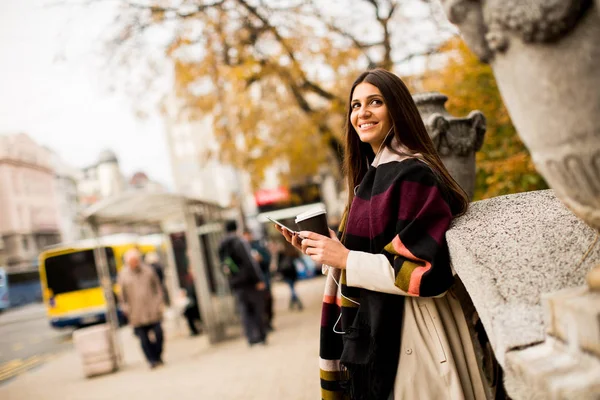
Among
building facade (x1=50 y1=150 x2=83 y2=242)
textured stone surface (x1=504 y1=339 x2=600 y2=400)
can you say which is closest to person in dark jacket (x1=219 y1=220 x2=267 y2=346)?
textured stone surface (x1=504 y1=339 x2=600 y2=400)

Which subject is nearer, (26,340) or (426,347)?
(426,347)

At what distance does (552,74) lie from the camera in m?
1.24

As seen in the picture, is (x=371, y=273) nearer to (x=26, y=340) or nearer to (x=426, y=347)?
(x=426, y=347)

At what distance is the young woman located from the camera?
1.93 m

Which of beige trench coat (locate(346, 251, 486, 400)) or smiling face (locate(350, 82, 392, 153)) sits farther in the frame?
smiling face (locate(350, 82, 392, 153))

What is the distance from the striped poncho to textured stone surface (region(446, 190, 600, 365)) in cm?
9

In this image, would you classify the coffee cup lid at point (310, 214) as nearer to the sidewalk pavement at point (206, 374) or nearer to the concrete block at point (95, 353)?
the sidewalk pavement at point (206, 374)

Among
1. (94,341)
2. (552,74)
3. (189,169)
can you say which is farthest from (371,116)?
(189,169)

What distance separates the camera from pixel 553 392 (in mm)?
1310

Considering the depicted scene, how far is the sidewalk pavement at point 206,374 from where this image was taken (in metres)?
7.16

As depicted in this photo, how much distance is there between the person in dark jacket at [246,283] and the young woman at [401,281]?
7735 millimetres

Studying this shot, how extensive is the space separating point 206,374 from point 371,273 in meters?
7.29

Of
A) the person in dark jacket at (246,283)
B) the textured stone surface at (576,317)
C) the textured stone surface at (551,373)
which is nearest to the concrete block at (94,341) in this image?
the person in dark jacket at (246,283)

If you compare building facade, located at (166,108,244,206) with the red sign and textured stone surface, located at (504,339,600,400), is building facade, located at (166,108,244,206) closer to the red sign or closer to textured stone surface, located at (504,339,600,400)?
the red sign
